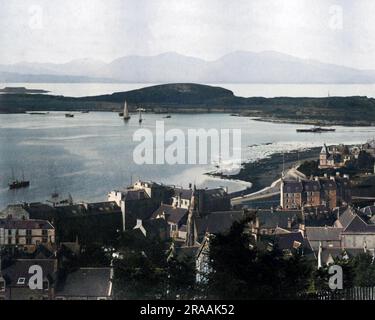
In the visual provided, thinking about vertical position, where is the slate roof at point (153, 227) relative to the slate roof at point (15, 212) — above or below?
below

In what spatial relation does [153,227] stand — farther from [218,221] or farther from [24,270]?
[24,270]

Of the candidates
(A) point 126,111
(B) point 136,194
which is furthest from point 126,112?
(B) point 136,194

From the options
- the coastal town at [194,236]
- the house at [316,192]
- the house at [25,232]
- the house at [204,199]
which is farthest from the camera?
the house at [316,192]

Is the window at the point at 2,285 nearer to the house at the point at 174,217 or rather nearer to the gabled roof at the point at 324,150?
the house at the point at 174,217

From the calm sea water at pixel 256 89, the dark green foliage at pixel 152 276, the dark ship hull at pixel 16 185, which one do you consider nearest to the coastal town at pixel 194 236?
the dark green foliage at pixel 152 276

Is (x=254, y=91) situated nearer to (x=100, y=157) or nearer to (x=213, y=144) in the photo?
(x=213, y=144)

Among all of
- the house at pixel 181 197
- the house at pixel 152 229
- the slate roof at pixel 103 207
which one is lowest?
the house at pixel 152 229

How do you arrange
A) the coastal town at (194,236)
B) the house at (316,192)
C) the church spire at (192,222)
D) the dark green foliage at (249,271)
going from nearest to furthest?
the dark green foliage at (249,271) → the coastal town at (194,236) → the church spire at (192,222) → the house at (316,192)
